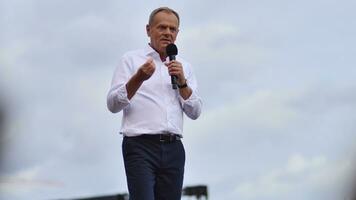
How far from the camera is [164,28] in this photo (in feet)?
16.0

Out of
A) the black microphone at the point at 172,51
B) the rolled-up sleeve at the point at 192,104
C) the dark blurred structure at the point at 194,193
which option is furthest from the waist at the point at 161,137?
Result: the dark blurred structure at the point at 194,193

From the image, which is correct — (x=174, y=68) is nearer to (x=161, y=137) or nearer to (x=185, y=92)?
(x=185, y=92)

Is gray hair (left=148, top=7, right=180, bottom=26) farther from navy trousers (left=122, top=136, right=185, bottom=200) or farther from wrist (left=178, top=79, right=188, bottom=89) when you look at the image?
navy trousers (left=122, top=136, right=185, bottom=200)

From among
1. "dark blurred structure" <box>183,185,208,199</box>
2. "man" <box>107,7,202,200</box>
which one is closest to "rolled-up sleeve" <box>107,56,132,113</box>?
"man" <box>107,7,202,200</box>

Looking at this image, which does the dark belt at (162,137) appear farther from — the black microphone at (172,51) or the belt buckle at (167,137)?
the black microphone at (172,51)

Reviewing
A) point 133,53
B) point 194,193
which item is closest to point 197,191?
point 194,193

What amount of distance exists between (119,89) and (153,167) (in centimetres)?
57

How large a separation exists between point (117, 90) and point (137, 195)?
69 cm

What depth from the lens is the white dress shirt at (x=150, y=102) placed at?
4742mm

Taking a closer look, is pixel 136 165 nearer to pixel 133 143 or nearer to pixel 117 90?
pixel 133 143

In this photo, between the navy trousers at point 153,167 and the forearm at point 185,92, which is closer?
the navy trousers at point 153,167

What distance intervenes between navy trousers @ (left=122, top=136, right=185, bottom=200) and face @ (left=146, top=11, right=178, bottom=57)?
0.68 metres

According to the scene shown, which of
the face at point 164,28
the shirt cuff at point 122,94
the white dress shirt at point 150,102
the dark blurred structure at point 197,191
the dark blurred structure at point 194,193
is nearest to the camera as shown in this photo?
the shirt cuff at point 122,94

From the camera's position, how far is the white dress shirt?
4.74m
